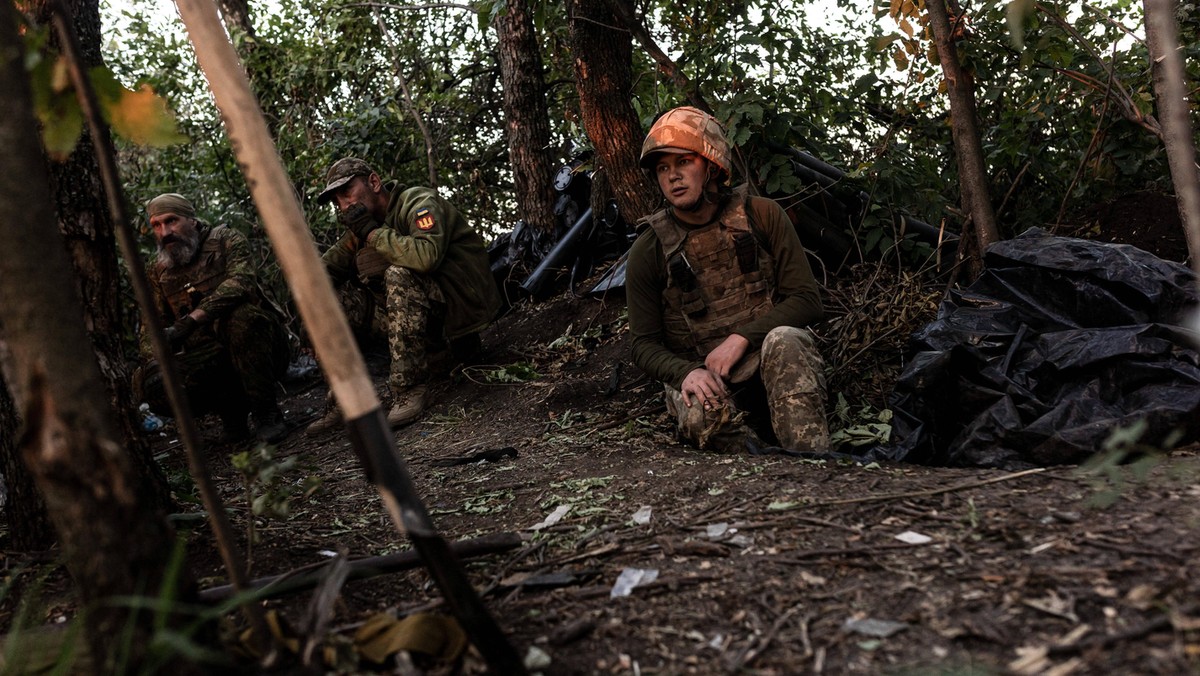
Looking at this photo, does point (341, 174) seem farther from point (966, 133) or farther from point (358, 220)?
point (966, 133)

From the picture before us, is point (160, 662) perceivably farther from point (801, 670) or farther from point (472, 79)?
point (472, 79)

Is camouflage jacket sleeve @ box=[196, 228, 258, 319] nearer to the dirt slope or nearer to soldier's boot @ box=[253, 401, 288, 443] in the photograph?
soldier's boot @ box=[253, 401, 288, 443]

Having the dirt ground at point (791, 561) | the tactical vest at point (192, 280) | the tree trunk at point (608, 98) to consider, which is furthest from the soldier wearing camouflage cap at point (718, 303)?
the tactical vest at point (192, 280)

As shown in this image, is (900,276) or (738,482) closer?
(738,482)

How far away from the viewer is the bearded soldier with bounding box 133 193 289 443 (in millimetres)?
5566

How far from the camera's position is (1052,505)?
2.33m

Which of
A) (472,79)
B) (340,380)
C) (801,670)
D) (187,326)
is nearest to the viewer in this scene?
(340,380)

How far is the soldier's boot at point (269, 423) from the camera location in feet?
18.4

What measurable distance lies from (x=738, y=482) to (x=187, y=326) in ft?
13.0

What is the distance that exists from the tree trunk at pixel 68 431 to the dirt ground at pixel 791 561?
1.42ft

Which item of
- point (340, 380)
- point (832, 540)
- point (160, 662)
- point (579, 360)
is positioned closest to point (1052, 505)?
point (832, 540)

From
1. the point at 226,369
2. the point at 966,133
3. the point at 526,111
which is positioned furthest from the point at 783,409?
the point at 526,111

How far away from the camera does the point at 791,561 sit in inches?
85.9

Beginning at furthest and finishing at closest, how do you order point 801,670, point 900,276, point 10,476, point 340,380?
point 900,276 → point 10,476 → point 801,670 → point 340,380
